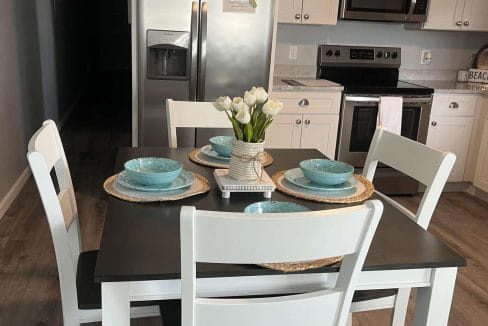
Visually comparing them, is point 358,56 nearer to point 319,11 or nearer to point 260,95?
point 319,11

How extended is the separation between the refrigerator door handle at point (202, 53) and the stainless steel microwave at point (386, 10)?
3.89 ft

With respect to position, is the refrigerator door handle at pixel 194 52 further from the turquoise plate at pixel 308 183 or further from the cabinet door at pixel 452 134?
the cabinet door at pixel 452 134

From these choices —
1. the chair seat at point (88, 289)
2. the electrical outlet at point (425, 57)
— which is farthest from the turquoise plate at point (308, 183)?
the electrical outlet at point (425, 57)

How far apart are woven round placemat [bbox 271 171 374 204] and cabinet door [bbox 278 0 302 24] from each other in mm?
2226

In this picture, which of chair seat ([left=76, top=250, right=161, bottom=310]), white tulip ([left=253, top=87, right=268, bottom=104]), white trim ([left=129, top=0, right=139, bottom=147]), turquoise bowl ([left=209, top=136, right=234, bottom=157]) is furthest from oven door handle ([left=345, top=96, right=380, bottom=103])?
chair seat ([left=76, top=250, right=161, bottom=310])

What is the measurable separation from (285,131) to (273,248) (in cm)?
270

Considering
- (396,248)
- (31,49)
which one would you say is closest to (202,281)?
(396,248)

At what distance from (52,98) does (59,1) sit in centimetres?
131

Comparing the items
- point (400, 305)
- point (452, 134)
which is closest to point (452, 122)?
point (452, 134)

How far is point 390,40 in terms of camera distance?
4.32m

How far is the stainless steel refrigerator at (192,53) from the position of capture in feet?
10.6

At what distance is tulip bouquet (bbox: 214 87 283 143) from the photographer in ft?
5.02

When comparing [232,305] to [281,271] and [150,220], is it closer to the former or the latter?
[281,271]

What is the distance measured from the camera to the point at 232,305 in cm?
107
